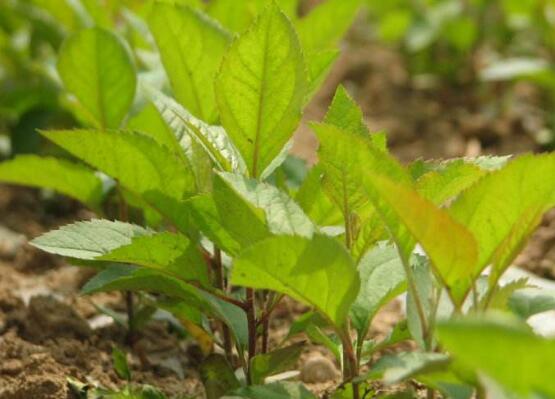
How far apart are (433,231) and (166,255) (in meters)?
0.49

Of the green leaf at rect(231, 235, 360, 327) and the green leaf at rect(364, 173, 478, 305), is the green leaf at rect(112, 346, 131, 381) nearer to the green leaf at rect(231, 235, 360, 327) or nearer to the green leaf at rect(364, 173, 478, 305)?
the green leaf at rect(231, 235, 360, 327)

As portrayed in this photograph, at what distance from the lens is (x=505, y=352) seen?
3.54ft

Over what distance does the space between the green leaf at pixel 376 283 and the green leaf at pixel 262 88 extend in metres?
0.25

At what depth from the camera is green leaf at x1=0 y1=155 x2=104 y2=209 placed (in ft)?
7.54

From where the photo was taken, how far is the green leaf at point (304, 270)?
1474 millimetres

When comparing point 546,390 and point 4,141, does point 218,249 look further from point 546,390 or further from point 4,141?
point 4,141

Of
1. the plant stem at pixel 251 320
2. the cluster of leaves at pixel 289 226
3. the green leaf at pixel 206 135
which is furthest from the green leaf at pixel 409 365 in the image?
the green leaf at pixel 206 135

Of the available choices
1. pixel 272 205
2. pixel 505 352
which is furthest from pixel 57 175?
pixel 505 352

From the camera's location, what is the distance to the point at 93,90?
7.82ft

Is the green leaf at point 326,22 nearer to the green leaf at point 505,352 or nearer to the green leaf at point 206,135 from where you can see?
the green leaf at point 206,135

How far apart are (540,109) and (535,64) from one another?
0.48 metres

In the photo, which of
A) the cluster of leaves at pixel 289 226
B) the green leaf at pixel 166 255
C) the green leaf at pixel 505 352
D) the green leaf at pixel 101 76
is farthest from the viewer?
the green leaf at pixel 101 76

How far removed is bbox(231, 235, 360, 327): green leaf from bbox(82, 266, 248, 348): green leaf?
26cm

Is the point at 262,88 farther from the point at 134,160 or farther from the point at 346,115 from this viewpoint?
the point at 134,160
